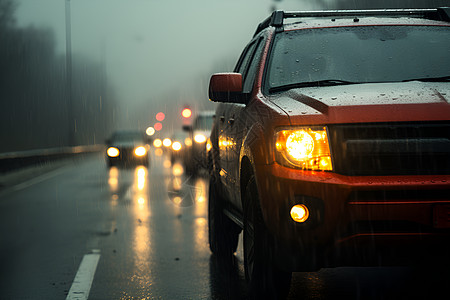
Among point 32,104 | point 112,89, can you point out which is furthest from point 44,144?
point 112,89

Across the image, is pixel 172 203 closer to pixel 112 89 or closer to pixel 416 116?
pixel 416 116

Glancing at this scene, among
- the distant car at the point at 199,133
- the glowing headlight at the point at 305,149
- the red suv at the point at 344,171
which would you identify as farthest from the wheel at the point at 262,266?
the distant car at the point at 199,133

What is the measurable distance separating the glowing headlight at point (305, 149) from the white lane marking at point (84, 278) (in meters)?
2.34

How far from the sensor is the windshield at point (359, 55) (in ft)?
Result: 16.8

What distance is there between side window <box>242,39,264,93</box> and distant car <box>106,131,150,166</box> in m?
22.7

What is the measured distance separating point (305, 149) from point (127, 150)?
2493 centimetres

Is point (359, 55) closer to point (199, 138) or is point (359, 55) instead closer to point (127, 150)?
point (199, 138)

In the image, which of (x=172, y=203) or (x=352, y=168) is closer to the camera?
(x=352, y=168)

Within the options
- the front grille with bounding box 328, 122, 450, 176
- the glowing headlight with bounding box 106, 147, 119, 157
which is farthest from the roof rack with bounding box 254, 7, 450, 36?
the glowing headlight with bounding box 106, 147, 119, 157

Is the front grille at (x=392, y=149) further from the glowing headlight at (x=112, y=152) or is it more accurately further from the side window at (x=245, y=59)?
the glowing headlight at (x=112, y=152)

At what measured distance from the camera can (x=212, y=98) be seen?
5.48 metres

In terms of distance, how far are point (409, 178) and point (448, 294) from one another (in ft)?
5.66

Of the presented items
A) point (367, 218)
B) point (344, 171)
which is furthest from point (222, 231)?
point (367, 218)

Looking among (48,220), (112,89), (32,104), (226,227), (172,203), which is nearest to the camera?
(226,227)
